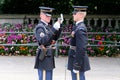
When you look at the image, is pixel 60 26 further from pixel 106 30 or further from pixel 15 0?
pixel 15 0

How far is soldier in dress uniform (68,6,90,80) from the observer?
7.30m

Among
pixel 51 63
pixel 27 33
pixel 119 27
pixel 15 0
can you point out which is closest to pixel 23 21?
pixel 15 0

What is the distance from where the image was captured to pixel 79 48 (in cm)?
728

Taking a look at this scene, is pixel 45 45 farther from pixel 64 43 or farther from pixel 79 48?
pixel 64 43

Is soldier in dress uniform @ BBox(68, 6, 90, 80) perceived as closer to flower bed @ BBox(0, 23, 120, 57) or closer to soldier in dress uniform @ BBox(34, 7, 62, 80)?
soldier in dress uniform @ BBox(34, 7, 62, 80)

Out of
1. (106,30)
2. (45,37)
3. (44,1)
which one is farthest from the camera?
(44,1)

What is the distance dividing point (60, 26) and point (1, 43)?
6.22m

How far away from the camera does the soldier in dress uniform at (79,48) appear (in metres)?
7.30

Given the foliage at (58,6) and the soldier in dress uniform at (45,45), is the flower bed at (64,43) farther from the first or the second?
the soldier in dress uniform at (45,45)

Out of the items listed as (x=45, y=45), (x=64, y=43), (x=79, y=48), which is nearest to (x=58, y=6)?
(x=64, y=43)

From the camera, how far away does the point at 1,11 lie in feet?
53.3

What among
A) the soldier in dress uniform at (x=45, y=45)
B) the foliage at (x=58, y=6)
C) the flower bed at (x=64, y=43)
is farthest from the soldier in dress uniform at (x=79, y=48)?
the foliage at (x=58, y=6)

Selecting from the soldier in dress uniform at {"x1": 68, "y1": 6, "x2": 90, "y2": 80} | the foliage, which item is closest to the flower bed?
the foliage

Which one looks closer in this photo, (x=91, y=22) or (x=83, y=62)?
(x=83, y=62)
